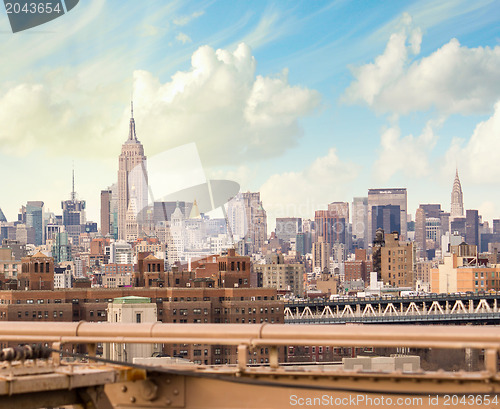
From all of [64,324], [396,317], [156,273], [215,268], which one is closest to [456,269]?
[396,317]

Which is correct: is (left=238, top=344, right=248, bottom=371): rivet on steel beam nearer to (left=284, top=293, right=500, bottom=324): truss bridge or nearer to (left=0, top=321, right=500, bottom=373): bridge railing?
(left=0, top=321, right=500, bottom=373): bridge railing

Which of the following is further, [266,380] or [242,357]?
[266,380]

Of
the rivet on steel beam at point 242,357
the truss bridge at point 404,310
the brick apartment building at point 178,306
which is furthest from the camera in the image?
the truss bridge at point 404,310

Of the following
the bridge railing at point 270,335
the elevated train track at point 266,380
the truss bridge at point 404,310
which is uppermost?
the bridge railing at point 270,335

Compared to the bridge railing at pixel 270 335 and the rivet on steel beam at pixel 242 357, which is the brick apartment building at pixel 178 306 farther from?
the rivet on steel beam at pixel 242 357

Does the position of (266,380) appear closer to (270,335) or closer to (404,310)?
(270,335)

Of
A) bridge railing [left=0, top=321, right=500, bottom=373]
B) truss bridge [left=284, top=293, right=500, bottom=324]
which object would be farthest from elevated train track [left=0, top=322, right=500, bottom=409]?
truss bridge [left=284, top=293, right=500, bottom=324]

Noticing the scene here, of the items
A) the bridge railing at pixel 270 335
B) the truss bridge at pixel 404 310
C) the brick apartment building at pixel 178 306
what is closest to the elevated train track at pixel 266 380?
the bridge railing at pixel 270 335

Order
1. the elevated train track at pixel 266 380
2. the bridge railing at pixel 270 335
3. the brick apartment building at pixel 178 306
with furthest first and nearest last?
the brick apartment building at pixel 178 306, the bridge railing at pixel 270 335, the elevated train track at pixel 266 380

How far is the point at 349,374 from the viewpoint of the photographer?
37.2 ft

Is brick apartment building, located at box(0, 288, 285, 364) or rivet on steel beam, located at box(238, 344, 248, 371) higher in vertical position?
rivet on steel beam, located at box(238, 344, 248, 371)

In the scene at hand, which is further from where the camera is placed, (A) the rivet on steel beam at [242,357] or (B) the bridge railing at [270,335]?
(A) the rivet on steel beam at [242,357]

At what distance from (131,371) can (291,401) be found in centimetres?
188

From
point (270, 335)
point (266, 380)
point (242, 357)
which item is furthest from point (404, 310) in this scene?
point (242, 357)
